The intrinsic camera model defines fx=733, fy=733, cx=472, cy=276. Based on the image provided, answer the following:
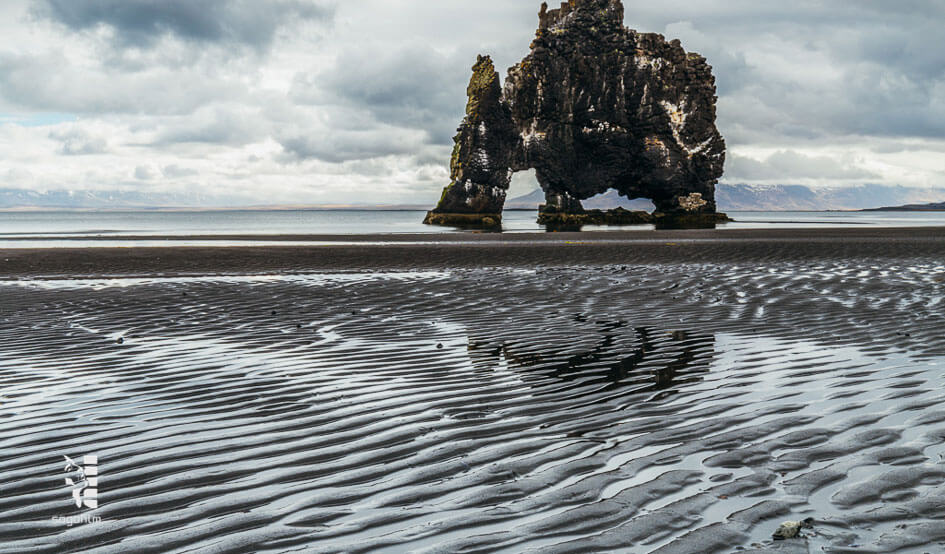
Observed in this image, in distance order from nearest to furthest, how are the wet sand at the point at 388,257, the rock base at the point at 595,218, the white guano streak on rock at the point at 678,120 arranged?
the wet sand at the point at 388,257, the rock base at the point at 595,218, the white guano streak on rock at the point at 678,120

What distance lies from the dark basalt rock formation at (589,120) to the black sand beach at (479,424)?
8817 cm

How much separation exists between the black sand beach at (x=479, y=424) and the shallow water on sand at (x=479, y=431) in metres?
0.03

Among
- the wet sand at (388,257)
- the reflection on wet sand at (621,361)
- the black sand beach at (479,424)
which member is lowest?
the reflection on wet sand at (621,361)

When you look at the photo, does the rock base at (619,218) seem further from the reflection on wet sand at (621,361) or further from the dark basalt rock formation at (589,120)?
the reflection on wet sand at (621,361)

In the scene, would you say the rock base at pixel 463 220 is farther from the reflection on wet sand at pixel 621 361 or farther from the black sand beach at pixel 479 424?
the reflection on wet sand at pixel 621 361

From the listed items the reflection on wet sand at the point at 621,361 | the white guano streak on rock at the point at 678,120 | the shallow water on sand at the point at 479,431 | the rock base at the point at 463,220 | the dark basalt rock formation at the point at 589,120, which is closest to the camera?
the shallow water on sand at the point at 479,431

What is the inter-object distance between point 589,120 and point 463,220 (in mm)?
26492

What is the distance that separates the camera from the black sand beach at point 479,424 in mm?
4426

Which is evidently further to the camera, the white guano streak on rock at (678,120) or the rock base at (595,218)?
the white guano streak on rock at (678,120)

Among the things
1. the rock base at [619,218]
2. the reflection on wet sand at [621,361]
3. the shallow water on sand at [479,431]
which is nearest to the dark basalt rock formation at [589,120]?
the rock base at [619,218]

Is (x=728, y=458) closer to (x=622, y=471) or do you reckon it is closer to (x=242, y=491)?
(x=622, y=471)

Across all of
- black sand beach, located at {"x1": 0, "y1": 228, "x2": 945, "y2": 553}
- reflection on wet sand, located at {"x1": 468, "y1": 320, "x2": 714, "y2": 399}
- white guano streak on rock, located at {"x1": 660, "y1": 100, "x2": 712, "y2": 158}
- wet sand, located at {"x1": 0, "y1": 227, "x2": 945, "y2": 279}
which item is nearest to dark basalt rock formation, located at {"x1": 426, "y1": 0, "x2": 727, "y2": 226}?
white guano streak on rock, located at {"x1": 660, "y1": 100, "x2": 712, "y2": 158}

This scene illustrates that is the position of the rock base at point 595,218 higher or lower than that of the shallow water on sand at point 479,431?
higher

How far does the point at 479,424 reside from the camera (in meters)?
6.87
